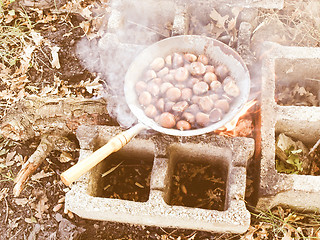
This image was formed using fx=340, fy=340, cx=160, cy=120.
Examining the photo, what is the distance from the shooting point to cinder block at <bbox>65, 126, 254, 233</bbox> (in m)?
2.82

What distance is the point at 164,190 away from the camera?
3.01 m

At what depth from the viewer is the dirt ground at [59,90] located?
3.58 metres

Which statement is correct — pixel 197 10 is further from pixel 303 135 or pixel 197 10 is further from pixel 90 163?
pixel 90 163

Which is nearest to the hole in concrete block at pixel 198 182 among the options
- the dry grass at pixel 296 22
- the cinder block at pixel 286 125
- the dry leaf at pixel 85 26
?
the cinder block at pixel 286 125

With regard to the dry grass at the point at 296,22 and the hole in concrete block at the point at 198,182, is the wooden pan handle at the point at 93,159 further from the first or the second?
the dry grass at the point at 296,22

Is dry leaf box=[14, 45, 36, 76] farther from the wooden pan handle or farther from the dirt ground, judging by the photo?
the wooden pan handle

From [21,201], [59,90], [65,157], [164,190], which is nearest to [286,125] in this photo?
[164,190]

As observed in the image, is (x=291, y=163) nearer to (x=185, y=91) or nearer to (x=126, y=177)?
(x=185, y=91)

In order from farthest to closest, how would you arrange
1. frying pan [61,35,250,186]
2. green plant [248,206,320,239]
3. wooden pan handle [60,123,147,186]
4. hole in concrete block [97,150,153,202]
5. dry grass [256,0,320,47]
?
1. dry grass [256,0,320,47]
2. hole in concrete block [97,150,153,202]
3. green plant [248,206,320,239]
4. frying pan [61,35,250,186]
5. wooden pan handle [60,123,147,186]

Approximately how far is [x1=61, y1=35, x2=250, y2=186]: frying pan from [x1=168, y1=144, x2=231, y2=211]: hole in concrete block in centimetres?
76

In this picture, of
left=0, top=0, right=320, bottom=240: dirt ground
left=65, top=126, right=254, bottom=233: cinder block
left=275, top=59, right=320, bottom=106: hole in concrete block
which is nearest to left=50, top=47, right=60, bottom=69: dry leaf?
left=0, top=0, right=320, bottom=240: dirt ground

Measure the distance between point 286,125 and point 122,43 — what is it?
187 cm

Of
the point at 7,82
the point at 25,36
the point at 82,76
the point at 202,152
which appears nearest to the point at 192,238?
the point at 202,152

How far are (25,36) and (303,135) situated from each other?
12.6 ft
